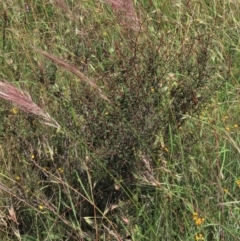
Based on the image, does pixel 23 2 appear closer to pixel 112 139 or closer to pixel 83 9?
pixel 83 9

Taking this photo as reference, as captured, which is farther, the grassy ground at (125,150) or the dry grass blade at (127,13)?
the dry grass blade at (127,13)

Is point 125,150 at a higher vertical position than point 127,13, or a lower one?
lower

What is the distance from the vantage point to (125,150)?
2.43m

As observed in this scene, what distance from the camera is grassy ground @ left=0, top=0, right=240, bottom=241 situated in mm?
2320

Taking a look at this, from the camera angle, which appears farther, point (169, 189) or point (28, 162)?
point (28, 162)

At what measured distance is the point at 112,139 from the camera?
2441mm

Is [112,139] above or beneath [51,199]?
above

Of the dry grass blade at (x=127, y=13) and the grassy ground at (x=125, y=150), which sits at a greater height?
the dry grass blade at (x=127, y=13)

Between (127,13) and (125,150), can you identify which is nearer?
(125,150)

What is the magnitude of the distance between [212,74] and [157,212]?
2.26 feet

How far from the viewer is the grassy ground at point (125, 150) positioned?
232cm

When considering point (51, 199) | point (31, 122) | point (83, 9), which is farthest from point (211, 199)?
point (83, 9)

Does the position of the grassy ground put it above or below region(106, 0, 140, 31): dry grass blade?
below

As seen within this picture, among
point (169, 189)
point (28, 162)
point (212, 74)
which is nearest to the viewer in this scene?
point (169, 189)
